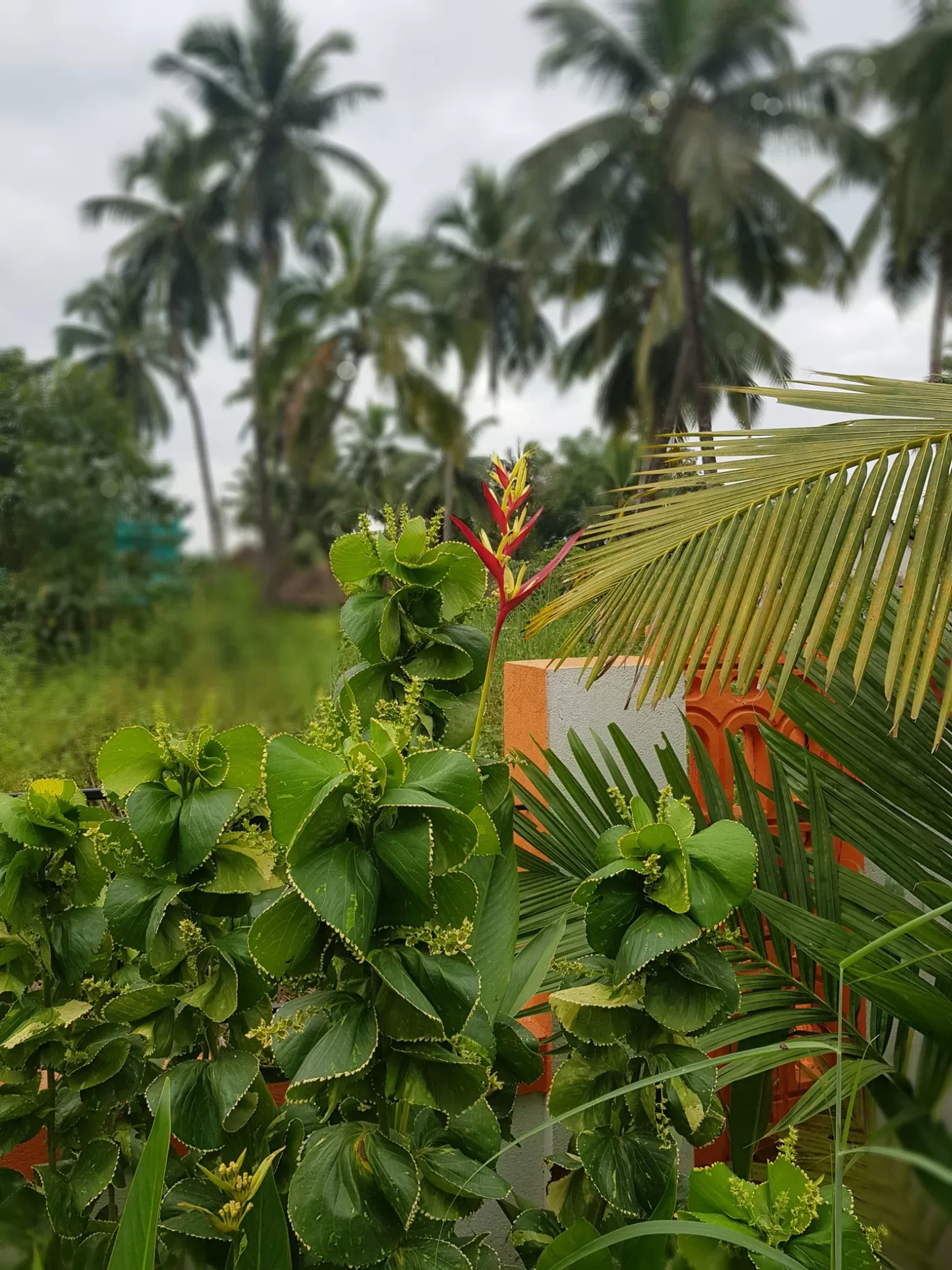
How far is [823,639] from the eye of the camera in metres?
1.69

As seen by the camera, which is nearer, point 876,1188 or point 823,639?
point 876,1188

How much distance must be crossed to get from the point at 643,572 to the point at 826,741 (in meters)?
0.41

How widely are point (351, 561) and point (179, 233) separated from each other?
0.66 metres

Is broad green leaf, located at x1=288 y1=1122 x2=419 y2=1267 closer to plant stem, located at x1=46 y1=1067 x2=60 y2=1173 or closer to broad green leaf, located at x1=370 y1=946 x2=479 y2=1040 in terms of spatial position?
broad green leaf, located at x1=370 y1=946 x2=479 y2=1040

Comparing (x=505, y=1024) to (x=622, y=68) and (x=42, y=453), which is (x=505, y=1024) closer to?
(x=42, y=453)

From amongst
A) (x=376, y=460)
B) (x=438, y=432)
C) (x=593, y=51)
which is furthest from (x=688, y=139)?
(x=376, y=460)

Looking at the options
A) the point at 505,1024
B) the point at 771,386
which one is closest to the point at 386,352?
the point at 771,386

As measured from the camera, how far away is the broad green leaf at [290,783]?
2.14ft

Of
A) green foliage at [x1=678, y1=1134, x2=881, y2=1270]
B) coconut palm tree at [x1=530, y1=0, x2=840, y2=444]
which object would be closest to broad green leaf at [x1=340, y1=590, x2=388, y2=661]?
green foliage at [x1=678, y1=1134, x2=881, y2=1270]

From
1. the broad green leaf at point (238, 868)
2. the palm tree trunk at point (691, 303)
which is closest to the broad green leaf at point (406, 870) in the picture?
the broad green leaf at point (238, 868)

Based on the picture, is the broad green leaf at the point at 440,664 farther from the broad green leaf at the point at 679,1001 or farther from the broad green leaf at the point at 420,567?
the broad green leaf at the point at 679,1001

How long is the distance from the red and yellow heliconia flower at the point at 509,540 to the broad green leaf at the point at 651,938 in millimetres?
284

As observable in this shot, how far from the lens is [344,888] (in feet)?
2.10

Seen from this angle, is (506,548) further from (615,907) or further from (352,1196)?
(352,1196)
